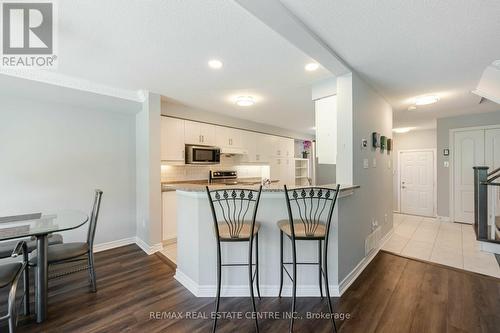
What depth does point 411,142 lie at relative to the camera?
20.7 feet

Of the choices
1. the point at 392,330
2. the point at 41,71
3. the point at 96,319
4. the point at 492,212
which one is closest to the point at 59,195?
the point at 41,71

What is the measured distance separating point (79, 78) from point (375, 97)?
13.3 ft

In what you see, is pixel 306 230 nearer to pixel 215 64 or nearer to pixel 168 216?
pixel 215 64

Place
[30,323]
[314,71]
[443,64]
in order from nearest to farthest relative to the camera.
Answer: [30,323] < [443,64] < [314,71]

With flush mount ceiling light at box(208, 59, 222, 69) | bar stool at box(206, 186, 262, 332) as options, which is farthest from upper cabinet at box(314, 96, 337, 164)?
flush mount ceiling light at box(208, 59, 222, 69)

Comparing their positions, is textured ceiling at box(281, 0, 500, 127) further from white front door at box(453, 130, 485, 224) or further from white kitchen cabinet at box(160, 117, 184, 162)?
white kitchen cabinet at box(160, 117, 184, 162)

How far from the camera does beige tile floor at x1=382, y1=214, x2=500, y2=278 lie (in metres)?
2.86

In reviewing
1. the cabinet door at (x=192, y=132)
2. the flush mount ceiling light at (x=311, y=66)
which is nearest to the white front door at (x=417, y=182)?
the flush mount ceiling light at (x=311, y=66)

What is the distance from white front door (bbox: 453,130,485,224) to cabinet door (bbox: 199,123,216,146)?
549cm

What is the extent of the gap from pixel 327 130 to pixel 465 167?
14.0 feet

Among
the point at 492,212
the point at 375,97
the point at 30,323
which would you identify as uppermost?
the point at 375,97

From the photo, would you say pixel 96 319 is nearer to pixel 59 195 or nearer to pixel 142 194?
pixel 142 194

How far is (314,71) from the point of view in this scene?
2590 millimetres

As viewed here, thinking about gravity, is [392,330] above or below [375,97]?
below
